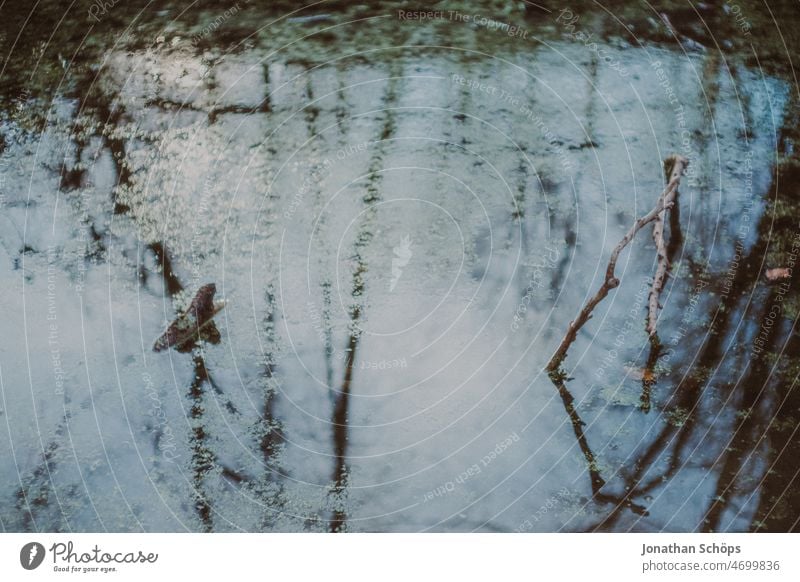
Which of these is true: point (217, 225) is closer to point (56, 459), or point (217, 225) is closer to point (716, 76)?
point (56, 459)

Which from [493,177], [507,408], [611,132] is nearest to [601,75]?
[611,132]

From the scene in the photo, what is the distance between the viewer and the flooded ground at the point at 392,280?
786 millimetres

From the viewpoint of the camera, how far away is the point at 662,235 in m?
0.81

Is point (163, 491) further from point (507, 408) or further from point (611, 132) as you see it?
point (611, 132)

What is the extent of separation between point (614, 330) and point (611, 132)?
23 centimetres

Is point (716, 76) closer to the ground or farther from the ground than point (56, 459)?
farther from the ground

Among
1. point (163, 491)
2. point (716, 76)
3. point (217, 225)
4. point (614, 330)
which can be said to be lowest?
point (163, 491)

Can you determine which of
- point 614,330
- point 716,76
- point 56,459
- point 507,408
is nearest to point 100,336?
point 56,459

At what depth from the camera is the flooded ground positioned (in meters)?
0.79

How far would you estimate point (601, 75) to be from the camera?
0.84 m

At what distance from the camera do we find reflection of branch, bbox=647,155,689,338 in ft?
2.64

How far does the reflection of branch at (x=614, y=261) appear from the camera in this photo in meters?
0.80

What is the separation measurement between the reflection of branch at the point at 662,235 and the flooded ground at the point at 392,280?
10 mm

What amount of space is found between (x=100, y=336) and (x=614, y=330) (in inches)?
22.7
